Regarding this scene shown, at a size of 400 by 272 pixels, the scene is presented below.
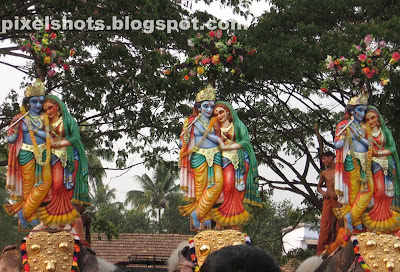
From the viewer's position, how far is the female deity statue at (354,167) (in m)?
9.03

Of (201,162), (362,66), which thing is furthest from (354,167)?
(201,162)

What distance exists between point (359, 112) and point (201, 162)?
1.89 metres

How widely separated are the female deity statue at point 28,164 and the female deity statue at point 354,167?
3246 millimetres

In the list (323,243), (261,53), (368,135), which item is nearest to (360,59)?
(368,135)

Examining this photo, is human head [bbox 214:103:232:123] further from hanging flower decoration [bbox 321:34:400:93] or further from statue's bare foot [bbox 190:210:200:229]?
hanging flower decoration [bbox 321:34:400:93]

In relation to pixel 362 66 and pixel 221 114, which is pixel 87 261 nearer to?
pixel 221 114

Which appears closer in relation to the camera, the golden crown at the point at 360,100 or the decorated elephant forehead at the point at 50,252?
the decorated elephant forehead at the point at 50,252

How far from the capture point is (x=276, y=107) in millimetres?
14617

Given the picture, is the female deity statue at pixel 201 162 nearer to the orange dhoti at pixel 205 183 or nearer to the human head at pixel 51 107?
the orange dhoti at pixel 205 183

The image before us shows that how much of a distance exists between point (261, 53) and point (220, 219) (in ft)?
13.6

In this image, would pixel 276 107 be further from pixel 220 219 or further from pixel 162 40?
pixel 220 219

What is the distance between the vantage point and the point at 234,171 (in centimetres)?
895

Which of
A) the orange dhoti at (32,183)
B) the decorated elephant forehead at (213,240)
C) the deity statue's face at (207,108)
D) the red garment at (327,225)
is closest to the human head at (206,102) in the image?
the deity statue's face at (207,108)

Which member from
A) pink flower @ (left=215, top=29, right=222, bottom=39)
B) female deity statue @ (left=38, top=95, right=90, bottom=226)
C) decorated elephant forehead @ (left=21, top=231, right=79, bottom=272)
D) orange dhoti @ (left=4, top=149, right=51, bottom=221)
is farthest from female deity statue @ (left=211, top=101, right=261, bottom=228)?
orange dhoti @ (left=4, top=149, right=51, bottom=221)
